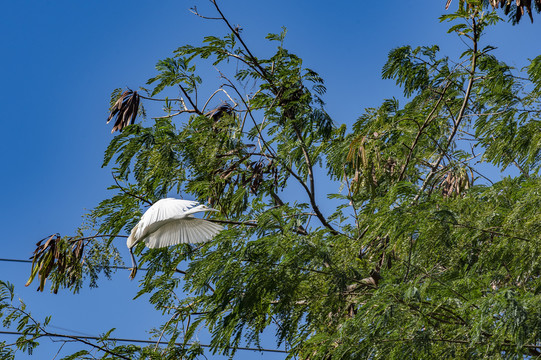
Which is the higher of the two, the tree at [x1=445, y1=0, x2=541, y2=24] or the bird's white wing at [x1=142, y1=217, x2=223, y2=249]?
the tree at [x1=445, y1=0, x2=541, y2=24]

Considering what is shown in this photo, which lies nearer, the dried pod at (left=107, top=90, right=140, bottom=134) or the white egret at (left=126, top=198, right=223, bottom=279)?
the white egret at (left=126, top=198, right=223, bottom=279)

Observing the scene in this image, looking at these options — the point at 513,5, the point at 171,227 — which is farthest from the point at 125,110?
the point at 513,5

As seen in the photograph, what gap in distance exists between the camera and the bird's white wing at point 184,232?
5.82 m

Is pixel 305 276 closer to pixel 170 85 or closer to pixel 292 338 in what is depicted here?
pixel 292 338

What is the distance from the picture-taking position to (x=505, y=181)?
4.89m

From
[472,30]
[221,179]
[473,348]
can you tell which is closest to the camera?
[473,348]

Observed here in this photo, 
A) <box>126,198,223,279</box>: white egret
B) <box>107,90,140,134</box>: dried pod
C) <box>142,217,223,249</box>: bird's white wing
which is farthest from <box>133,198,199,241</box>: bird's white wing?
<box>107,90,140,134</box>: dried pod

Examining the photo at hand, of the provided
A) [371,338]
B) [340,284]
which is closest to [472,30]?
[340,284]

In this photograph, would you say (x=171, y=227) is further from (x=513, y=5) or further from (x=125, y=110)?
(x=513, y=5)

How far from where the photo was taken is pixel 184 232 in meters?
5.88

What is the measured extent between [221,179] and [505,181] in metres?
2.56

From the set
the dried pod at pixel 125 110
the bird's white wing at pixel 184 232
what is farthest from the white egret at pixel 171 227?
the dried pod at pixel 125 110

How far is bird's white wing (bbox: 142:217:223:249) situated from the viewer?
582 centimetres

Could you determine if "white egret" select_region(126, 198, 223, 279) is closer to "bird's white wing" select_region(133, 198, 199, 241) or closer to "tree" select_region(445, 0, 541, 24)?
"bird's white wing" select_region(133, 198, 199, 241)
